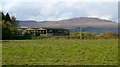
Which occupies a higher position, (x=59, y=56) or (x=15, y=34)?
(x=59, y=56)

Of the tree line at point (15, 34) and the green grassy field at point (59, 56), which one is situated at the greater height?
the green grassy field at point (59, 56)

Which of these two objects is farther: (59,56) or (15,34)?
(15,34)

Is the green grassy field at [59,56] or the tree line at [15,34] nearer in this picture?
the green grassy field at [59,56]

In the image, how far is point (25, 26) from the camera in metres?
45.4

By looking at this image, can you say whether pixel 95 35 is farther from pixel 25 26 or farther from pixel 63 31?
pixel 25 26

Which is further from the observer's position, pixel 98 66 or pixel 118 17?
pixel 118 17

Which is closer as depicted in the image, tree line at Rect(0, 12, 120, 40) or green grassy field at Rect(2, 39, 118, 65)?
green grassy field at Rect(2, 39, 118, 65)

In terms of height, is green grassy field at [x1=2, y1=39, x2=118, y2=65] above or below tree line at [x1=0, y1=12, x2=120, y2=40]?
above

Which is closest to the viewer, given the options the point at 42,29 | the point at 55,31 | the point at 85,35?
the point at 85,35

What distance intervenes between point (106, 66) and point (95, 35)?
25788 millimetres

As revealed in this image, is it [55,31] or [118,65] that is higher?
[118,65]

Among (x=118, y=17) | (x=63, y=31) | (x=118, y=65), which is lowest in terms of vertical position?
(x=63, y=31)

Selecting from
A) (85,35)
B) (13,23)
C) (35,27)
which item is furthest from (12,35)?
(35,27)

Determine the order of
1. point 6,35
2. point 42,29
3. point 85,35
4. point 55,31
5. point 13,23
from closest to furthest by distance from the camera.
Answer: point 6,35, point 85,35, point 13,23, point 55,31, point 42,29
